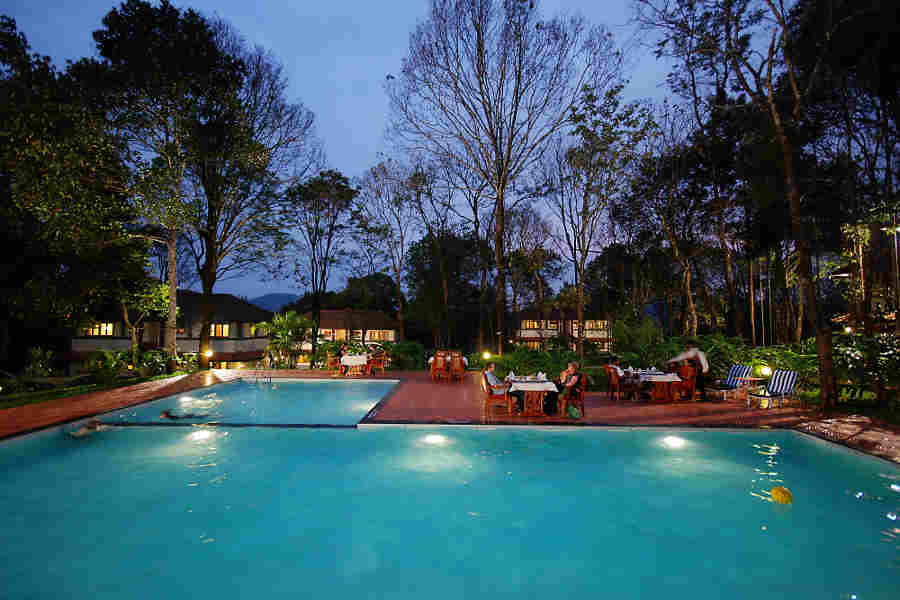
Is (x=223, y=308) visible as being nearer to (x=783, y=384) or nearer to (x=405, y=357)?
(x=405, y=357)

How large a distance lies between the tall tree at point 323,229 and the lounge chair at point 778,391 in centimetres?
2327

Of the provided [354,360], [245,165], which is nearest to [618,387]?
[354,360]

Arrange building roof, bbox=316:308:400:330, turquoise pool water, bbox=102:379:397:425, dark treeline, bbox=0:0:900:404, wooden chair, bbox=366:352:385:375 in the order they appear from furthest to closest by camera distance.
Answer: building roof, bbox=316:308:400:330 → wooden chair, bbox=366:352:385:375 → dark treeline, bbox=0:0:900:404 → turquoise pool water, bbox=102:379:397:425

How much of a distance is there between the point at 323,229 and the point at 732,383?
23.6 metres

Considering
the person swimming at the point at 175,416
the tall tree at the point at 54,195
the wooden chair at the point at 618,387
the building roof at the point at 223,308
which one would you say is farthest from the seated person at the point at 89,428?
the building roof at the point at 223,308

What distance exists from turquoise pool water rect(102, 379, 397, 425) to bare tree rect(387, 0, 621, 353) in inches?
230

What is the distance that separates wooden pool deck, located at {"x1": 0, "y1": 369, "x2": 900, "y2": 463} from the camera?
6828 mm

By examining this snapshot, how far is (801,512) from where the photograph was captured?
4.94 metres

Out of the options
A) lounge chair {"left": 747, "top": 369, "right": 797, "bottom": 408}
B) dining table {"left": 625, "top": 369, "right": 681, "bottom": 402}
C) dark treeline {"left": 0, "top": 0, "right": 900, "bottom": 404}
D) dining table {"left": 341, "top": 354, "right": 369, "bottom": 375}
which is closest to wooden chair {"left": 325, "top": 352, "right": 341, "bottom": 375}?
dining table {"left": 341, "top": 354, "right": 369, "bottom": 375}

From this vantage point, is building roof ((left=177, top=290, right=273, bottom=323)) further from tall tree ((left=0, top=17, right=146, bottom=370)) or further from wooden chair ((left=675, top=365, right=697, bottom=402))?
wooden chair ((left=675, top=365, right=697, bottom=402))

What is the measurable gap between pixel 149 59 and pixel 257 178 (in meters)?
4.78

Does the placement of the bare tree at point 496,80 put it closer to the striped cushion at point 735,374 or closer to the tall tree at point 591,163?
the tall tree at point 591,163

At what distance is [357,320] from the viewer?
111ft

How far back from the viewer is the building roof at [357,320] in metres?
33.6
